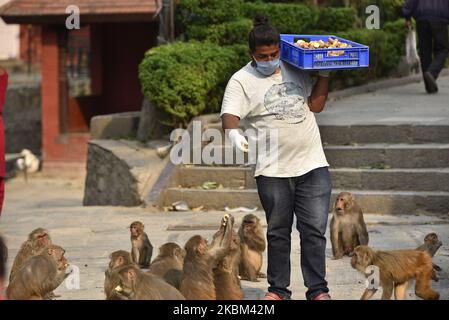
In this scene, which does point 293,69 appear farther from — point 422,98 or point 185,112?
point 422,98

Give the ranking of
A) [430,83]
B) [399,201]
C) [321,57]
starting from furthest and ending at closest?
[430,83]
[399,201]
[321,57]

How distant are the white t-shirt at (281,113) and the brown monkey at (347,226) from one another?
205 centimetres

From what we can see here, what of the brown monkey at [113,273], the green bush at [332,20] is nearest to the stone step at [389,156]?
the brown monkey at [113,273]

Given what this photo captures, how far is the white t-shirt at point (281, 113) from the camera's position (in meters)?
7.62

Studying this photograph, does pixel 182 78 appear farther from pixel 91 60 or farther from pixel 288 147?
pixel 91 60

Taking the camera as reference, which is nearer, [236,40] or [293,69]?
[293,69]

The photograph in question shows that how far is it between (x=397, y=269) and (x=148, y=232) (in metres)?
4.19

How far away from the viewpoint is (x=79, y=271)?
9.43m

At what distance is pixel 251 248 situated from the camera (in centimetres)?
919

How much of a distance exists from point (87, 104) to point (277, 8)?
8559 millimetres

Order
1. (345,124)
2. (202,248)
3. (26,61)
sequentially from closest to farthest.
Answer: (202,248)
(345,124)
(26,61)

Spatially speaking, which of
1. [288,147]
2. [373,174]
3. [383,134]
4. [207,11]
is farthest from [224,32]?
[288,147]

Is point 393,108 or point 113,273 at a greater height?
point 113,273

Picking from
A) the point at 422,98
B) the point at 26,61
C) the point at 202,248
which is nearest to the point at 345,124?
the point at 422,98
